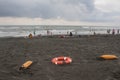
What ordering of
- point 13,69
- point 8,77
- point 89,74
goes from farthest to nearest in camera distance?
point 13,69 < point 89,74 < point 8,77

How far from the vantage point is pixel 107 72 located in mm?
9836

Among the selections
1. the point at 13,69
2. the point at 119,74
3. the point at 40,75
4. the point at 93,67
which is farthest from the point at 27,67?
the point at 119,74

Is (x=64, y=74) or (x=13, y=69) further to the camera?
(x=13, y=69)

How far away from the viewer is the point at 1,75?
30.4 feet

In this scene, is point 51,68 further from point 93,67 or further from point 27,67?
point 93,67

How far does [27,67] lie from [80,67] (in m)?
3.03

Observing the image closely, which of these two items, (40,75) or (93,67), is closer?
(40,75)

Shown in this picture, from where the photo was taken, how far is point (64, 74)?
9727mm

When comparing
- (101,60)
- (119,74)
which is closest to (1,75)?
(119,74)

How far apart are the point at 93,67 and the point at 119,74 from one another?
74.2 inches

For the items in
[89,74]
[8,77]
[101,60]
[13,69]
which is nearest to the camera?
[8,77]

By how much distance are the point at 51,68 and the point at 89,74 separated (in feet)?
7.85

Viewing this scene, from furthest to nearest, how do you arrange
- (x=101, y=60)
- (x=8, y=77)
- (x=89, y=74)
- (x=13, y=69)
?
1. (x=101, y=60)
2. (x=13, y=69)
3. (x=89, y=74)
4. (x=8, y=77)

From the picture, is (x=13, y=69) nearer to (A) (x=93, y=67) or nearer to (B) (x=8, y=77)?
(B) (x=8, y=77)
